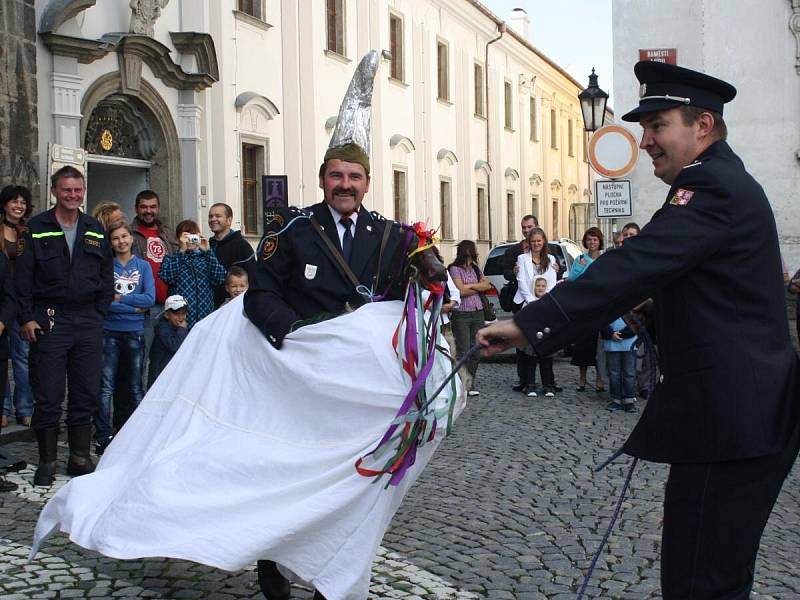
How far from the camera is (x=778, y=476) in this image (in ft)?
10.1

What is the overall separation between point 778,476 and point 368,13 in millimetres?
22886

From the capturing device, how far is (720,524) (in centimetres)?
298

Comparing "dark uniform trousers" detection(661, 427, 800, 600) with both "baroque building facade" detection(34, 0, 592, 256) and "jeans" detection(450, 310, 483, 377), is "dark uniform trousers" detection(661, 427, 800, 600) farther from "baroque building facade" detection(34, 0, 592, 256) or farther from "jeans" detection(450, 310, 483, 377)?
"baroque building facade" detection(34, 0, 592, 256)

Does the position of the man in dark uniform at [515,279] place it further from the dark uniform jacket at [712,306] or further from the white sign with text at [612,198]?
the dark uniform jacket at [712,306]

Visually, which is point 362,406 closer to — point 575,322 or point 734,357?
point 575,322

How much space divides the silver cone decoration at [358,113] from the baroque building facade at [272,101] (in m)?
9.53

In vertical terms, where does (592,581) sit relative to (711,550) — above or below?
below

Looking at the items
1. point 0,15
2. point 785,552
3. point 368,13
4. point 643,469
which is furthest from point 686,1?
point 785,552

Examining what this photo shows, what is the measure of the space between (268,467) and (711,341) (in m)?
1.86

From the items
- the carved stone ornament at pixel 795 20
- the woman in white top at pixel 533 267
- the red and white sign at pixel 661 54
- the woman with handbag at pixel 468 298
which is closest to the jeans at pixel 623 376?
the woman in white top at pixel 533 267

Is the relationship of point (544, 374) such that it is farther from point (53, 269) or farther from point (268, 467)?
point (268, 467)

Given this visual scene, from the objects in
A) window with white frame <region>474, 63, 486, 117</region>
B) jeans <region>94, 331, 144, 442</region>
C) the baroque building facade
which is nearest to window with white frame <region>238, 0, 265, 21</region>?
the baroque building facade

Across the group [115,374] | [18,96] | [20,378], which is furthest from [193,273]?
[18,96]

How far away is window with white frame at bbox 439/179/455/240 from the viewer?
30.6 m
